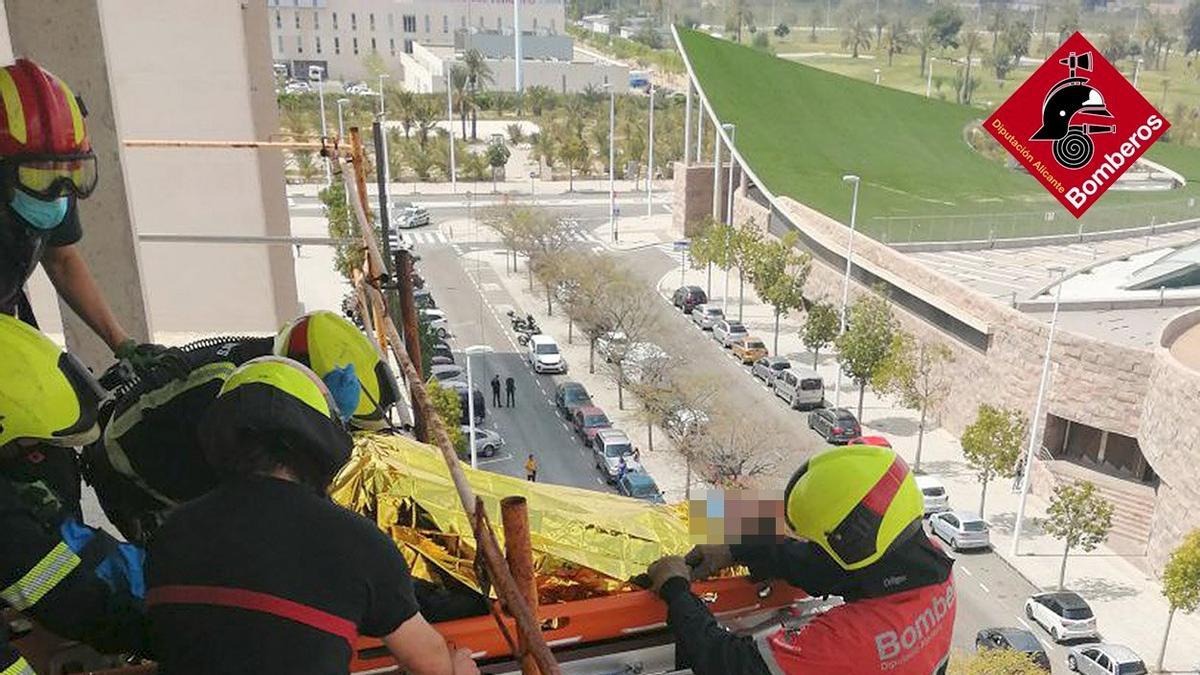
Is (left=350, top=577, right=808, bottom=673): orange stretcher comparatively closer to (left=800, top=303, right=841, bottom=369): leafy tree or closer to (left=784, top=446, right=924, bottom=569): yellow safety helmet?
(left=784, top=446, right=924, bottom=569): yellow safety helmet

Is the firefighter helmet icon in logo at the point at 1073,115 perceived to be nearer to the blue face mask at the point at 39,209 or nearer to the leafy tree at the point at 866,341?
the leafy tree at the point at 866,341

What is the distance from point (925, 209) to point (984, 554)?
58.6 feet

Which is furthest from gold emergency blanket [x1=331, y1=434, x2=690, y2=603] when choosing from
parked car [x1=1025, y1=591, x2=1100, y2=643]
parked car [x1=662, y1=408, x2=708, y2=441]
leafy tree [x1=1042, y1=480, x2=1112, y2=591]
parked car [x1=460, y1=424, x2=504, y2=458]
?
parked car [x1=460, y1=424, x2=504, y2=458]

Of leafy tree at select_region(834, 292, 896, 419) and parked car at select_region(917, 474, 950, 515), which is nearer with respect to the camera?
parked car at select_region(917, 474, 950, 515)

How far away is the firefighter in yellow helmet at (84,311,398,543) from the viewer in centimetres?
291

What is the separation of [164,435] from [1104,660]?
46.6ft

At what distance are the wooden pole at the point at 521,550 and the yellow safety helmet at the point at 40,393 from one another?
114cm

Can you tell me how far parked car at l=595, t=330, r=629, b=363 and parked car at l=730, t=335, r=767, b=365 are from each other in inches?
132

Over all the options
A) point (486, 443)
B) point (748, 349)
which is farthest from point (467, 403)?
point (748, 349)

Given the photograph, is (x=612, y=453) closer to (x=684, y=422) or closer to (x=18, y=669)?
(x=684, y=422)

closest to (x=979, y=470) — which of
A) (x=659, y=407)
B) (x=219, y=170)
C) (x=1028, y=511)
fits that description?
(x=1028, y=511)

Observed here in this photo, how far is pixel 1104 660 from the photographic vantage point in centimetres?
1345

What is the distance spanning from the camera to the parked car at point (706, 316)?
27458 mm

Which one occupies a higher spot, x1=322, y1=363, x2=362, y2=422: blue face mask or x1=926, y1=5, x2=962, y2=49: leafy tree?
x1=926, y1=5, x2=962, y2=49: leafy tree
